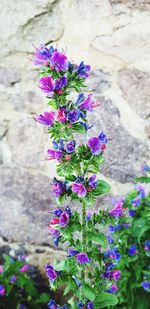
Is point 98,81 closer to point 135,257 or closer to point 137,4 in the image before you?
point 137,4

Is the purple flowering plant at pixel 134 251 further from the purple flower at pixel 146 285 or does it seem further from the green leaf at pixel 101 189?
the green leaf at pixel 101 189

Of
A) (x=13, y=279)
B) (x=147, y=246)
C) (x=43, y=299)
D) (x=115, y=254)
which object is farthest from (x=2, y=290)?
(x=147, y=246)

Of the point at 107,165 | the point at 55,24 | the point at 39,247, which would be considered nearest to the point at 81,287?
the point at 107,165

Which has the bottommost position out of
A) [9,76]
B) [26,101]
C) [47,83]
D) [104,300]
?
[104,300]

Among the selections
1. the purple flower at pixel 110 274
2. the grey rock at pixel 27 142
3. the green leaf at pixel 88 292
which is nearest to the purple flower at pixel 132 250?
the purple flower at pixel 110 274

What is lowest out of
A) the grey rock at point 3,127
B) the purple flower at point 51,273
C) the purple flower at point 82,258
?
the purple flower at point 51,273

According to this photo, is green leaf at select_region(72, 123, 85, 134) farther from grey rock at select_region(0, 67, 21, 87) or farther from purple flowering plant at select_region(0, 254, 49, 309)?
purple flowering plant at select_region(0, 254, 49, 309)
